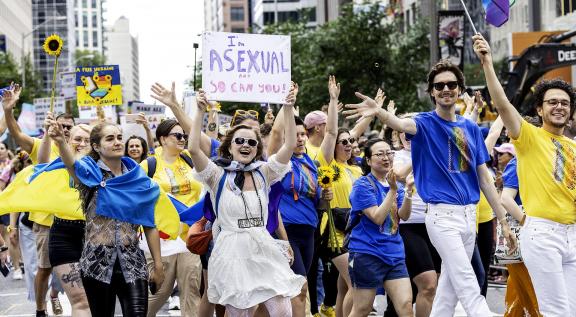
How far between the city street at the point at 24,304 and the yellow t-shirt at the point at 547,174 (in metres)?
4.58

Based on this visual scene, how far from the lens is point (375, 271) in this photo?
8.85 m

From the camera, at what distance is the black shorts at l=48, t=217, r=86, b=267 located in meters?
8.59

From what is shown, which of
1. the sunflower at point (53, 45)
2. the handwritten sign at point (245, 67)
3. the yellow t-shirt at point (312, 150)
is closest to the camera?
the sunflower at point (53, 45)

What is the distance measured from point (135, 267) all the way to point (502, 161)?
6219mm

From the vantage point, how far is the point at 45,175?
874 centimetres

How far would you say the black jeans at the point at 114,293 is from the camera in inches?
310

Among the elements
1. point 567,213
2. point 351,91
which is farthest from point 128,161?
point 351,91

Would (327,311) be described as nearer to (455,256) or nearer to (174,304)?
(174,304)

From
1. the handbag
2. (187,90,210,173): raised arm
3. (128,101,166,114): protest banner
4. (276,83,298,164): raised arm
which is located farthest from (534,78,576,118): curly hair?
(128,101,166,114): protest banner

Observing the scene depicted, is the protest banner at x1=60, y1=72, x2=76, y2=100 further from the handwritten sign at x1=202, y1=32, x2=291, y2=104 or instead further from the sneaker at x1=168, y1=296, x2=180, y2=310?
the handwritten sign at x1=202, y1=32, x2=291, y2=104

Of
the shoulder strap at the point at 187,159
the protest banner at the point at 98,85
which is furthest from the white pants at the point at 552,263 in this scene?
the protest banner at the point at 98,85

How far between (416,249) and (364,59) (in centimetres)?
2839

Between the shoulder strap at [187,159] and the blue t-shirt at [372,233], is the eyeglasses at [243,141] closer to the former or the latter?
the blue t-shirt at [372,233]

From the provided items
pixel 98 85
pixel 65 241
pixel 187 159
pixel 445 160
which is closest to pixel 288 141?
pixel 445 160
